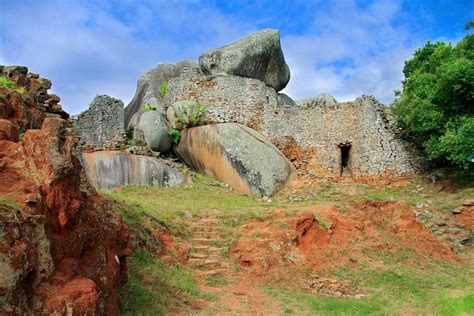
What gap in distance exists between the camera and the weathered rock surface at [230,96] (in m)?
21.7

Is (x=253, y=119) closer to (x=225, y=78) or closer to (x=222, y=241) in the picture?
(x=225, y=78)

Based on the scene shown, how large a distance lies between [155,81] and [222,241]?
1476 centimetres

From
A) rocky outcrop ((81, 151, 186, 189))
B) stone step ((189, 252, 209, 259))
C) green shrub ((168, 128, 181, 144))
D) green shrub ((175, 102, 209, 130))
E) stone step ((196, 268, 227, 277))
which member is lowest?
stone step ((196, 268, 227, 277))

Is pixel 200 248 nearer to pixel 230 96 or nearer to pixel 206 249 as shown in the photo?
pixel 206 249

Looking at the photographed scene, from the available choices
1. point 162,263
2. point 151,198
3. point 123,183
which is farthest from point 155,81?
point 162,263

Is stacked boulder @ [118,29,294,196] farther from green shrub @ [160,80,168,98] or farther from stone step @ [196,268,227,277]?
stone step @ [196,268,227,277]

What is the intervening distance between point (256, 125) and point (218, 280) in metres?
12.2

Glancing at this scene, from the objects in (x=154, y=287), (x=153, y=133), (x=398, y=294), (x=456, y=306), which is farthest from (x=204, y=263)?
(x=153, y=133)

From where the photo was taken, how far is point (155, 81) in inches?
982

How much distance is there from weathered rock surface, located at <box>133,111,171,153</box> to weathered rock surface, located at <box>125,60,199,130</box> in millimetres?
1448

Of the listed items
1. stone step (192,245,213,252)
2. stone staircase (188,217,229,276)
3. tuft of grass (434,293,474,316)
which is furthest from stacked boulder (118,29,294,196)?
tuft of grass (434,293,474,316)

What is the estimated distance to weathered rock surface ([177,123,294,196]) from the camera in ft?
62.8

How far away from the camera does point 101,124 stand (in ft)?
62.9

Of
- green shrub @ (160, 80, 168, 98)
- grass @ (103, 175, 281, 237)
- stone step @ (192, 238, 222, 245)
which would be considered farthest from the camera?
green shrub @ (160, 80, 168, 98)
